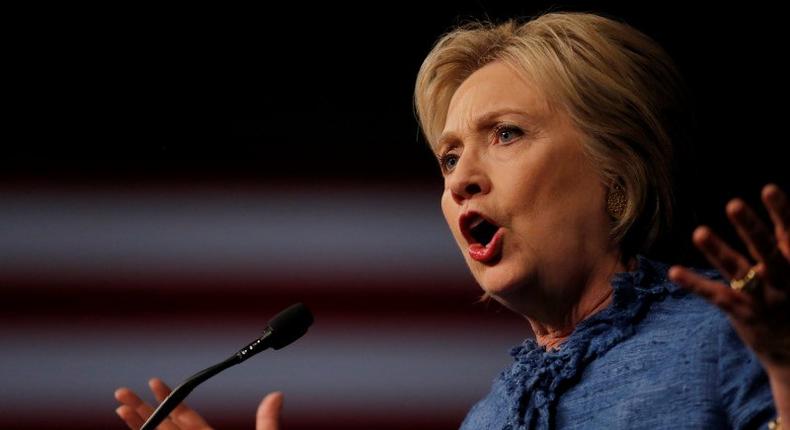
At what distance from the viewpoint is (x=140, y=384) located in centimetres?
213

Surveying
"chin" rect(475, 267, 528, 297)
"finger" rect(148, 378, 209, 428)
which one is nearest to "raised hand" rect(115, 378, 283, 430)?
"finger" rect(148, 378, 209, 428)

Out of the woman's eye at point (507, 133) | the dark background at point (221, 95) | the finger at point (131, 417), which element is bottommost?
the finger at point (131, 417)

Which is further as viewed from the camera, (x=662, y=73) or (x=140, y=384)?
(x=140, y=384)

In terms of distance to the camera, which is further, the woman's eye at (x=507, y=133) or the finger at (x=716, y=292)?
the woman's eye at (x=507, y=133)

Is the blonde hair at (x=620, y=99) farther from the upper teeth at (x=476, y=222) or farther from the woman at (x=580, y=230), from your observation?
the upper teeth at (x=476, y=222)

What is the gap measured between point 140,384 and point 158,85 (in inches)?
25.9

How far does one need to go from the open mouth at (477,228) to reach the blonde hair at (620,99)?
0.18 m

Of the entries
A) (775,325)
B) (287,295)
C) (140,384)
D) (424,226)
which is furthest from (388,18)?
(775,325)

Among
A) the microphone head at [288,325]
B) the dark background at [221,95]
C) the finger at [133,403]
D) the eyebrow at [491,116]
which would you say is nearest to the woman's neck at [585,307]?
the eyebrow at [491,116]

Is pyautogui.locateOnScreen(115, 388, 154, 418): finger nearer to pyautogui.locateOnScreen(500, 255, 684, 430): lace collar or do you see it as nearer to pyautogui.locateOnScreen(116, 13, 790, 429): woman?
pyautogui.locateOnScreen(116, 13, 790, 429): woman

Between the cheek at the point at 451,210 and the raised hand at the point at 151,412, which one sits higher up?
the cheek at the point at 451,210

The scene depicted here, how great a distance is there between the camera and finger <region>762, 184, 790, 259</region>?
83 centimetres

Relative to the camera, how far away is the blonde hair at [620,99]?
1.42 m

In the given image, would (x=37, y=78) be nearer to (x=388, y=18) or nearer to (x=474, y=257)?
(x=388, y=18)
